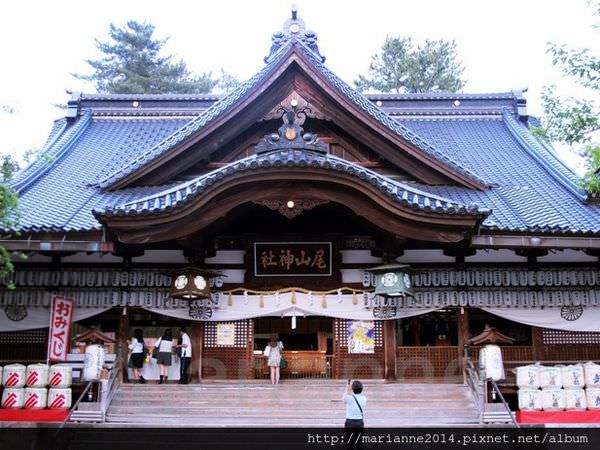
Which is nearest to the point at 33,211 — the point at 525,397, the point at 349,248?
the point at 349,248

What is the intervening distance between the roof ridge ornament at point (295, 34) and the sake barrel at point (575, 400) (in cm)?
1000

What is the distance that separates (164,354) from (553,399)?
25.7ft

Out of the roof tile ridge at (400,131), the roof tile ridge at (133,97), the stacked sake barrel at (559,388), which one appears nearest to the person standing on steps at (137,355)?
the roof tile ridge at (400,131)

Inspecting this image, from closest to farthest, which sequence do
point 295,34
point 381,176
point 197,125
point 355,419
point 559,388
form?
point 355,419, point 559,388, point 381,176, point 197,125, point 295,34

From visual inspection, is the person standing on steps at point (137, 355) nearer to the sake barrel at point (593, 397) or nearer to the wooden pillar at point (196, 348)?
the wooden pillar at point (196, 348)

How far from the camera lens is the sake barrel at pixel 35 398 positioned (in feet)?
42.5

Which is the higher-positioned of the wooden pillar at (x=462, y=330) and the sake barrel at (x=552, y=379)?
the wooden pillar at (x=462, y=330)

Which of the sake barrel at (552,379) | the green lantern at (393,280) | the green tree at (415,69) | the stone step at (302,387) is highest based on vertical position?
the green tree at (415,69)

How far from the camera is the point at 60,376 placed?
→ 13133 millimetres

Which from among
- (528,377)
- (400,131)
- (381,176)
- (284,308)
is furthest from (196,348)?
(528,377)

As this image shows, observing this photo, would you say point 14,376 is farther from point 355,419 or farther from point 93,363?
point 355,419

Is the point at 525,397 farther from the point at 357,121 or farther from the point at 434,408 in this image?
the point at 357,121

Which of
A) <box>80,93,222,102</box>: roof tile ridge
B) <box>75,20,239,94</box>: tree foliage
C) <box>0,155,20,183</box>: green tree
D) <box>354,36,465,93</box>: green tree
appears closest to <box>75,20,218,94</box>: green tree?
<box>75,20,239,94</box>: tree foliage

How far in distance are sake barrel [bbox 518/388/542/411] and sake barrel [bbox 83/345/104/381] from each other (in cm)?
798
